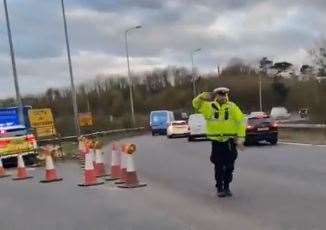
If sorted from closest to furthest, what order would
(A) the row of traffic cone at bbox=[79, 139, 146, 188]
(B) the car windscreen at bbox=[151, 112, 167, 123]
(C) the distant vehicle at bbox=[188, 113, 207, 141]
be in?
(A) the row of traffic cone at bbox=[79, 139, 146, 188] < (C) the distant vehicle at bbox=[188, 113, 207, 141] < (B) the car windscreen at bbox=[151, 112, 167, 123]

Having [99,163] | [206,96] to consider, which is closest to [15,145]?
[99,163]

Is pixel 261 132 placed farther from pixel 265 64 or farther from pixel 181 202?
pixel 265 64

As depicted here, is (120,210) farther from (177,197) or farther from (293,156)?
(293,156)

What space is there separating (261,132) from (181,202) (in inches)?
807

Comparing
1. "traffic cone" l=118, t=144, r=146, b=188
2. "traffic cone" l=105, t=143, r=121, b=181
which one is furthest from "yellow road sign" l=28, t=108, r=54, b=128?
"traffic cone" l=118, t=144, r=146, b=188

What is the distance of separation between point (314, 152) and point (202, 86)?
94967mm

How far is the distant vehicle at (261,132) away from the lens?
105 feet

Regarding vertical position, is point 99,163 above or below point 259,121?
above

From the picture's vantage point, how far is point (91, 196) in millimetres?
13805

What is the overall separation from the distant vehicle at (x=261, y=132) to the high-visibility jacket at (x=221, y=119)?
2000 cm

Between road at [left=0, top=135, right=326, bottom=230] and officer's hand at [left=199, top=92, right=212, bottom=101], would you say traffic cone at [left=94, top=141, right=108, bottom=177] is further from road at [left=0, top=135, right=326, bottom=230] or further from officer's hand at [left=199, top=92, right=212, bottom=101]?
officer's hand at [left=199, top=92, right=212, bottom=101]

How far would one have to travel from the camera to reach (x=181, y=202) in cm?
1187

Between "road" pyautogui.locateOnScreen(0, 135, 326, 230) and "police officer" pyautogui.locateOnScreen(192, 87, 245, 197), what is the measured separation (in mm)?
549

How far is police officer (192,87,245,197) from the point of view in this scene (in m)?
11.9
